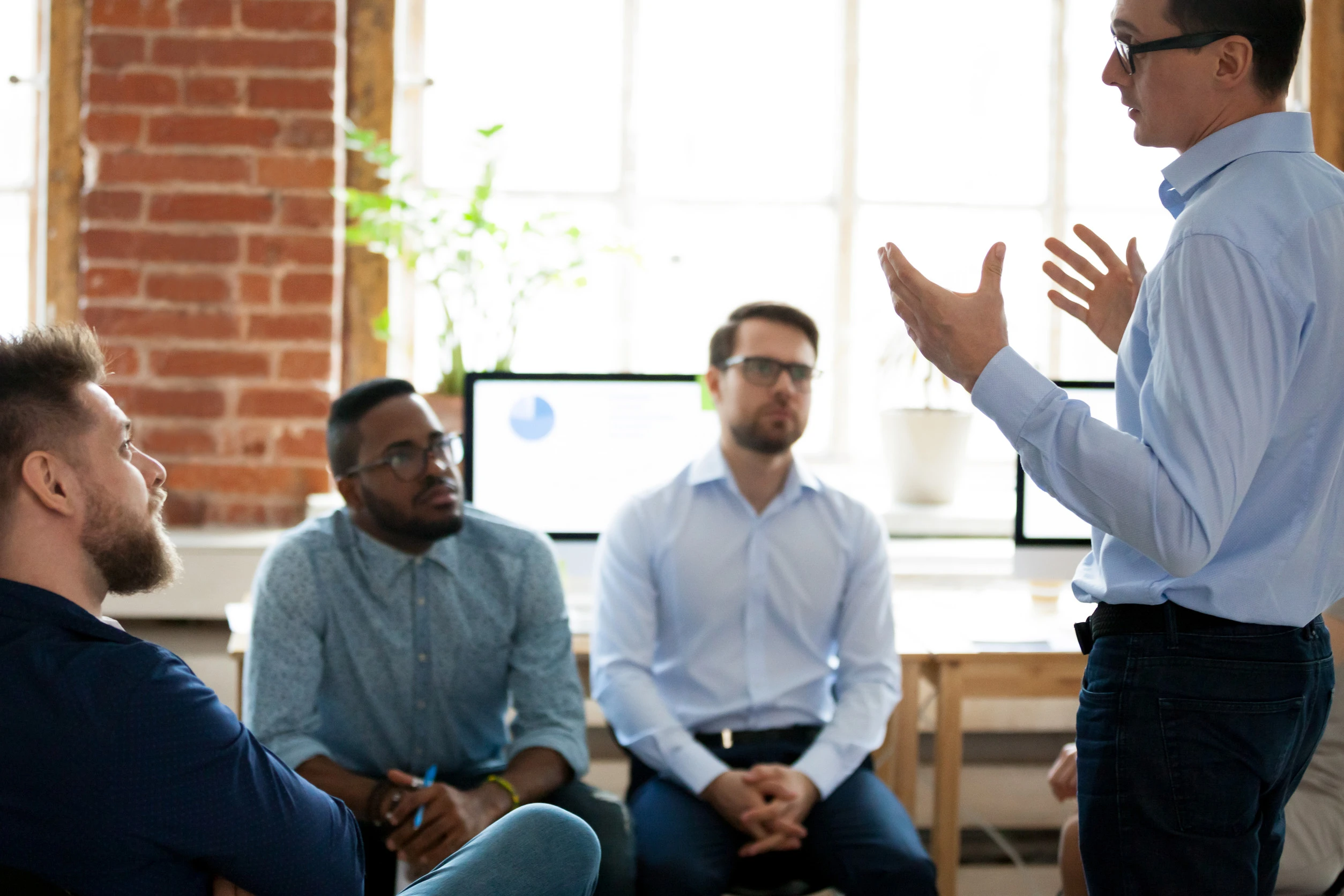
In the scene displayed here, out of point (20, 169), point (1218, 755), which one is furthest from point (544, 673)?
point (20, 169)

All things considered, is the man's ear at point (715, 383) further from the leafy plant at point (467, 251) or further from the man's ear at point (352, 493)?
the man's ear at point (352, 493)

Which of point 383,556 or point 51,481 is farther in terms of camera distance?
point 383,556

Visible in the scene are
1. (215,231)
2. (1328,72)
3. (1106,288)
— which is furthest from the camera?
(1328,72)

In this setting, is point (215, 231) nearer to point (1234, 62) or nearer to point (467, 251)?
point (467, 251)

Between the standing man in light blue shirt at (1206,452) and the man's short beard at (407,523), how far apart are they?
108 centimetres

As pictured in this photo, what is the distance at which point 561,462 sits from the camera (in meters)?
2.57

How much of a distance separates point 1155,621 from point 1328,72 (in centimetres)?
275

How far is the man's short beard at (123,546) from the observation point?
1.16 metres

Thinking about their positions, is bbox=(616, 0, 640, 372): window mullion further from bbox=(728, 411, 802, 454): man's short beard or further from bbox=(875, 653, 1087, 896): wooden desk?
bbox=(875, 653, 1087, 896): wooden desk

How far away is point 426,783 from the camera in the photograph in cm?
186

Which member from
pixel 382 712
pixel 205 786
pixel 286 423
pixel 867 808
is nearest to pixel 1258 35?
pixel 205 786

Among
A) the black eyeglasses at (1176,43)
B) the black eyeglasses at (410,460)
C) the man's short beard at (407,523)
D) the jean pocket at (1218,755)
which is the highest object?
the black eyeglasses at (1176,43)

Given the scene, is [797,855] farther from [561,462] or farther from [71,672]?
[71,672]

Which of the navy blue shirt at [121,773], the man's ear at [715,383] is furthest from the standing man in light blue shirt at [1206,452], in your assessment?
the man's ear at [715,383]
